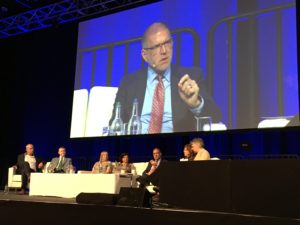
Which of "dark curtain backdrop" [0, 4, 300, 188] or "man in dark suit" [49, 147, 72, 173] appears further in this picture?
"dark curtain backdrop" [0, 4, 300, 188]

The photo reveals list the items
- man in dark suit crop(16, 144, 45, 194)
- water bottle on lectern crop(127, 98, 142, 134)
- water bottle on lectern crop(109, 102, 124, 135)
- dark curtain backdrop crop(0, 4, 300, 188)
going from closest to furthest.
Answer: water bottle on lectern crop(127, 98, 142, 134)
water bottle on lectern crop(109, 102, 124, 135)
man in dark suit crop(16, 144, 45, 194)
dark curtain backdrop crop(0, 4, 300, 188)

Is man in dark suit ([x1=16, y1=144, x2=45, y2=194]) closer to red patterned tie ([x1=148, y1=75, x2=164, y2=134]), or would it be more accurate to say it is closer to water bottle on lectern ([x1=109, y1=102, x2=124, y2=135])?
water bottle on lectern ([x1=109, y1=102, x2=124, y2=135])

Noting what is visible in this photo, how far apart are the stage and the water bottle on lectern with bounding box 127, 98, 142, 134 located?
4.01m

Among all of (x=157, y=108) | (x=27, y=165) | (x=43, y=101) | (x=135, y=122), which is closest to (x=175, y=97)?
(x=157, y=108)

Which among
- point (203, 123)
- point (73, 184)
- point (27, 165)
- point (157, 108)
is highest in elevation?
point (157, 108)

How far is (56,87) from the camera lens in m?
9.54

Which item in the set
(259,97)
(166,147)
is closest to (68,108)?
(166,147)

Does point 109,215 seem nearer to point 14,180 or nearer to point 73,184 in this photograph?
point 73,184

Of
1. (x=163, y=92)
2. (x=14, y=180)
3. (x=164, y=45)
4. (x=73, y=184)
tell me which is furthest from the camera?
(x=14, y=180)

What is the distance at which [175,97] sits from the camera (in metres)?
6.66

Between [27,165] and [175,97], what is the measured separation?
2840mm

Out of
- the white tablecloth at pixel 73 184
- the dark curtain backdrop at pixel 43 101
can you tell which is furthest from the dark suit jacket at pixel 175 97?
the white tablecloth at pixel 73 184

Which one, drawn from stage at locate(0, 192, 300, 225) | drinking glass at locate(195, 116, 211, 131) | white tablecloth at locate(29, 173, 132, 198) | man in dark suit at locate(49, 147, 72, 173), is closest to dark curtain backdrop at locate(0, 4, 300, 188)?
man in dark suit at locate(49, 147, 72, 173)

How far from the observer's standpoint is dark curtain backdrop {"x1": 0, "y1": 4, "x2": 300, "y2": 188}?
29.1 ft
